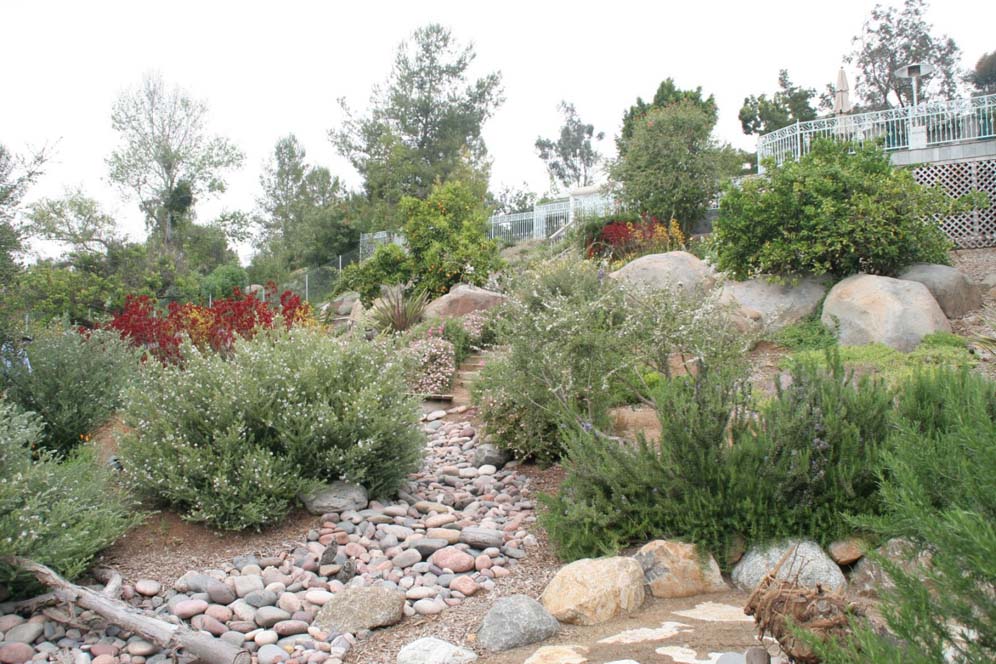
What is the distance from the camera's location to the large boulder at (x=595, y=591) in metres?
3.70

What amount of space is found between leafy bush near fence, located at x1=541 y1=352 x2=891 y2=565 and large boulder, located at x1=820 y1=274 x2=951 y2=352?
4401 mm


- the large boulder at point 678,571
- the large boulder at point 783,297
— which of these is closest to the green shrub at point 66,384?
the large boulder at point 678,571

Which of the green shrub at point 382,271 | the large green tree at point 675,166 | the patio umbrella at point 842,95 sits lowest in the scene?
the green shrub at point 382,271

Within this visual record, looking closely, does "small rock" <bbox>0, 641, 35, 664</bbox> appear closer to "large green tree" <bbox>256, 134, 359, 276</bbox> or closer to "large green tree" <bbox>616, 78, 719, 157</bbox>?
"large green tree" <bbox>616, 78, 719, 157</bbox>

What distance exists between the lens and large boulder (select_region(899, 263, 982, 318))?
9.33 m

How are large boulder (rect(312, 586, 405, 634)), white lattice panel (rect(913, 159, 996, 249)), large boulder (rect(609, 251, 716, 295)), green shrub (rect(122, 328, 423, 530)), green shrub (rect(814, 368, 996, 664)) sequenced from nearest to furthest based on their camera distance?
green shrub (rect(814, 368, 996, 664)) < large boulder (rect(312, 586, 405, 634)) < green shrub (rect(122, 328, 423, 530)) < large boulder (rect(609, 251, 716, 295)) < white lattice panel (rect(913, 159, 996, 249))

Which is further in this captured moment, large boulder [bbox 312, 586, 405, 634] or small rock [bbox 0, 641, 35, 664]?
large boulder [bbox 312, 586, 405, 634]

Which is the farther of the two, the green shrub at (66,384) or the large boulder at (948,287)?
the large boulder at (948,287)

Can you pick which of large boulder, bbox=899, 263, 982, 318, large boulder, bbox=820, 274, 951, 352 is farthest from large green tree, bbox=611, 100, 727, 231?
large boulder, bbox=820, 274, 951, 352

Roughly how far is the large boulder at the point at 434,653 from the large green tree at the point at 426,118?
2564 centimetres

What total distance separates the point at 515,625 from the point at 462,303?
9.47 meters

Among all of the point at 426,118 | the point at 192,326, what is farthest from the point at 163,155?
the point at 192,326

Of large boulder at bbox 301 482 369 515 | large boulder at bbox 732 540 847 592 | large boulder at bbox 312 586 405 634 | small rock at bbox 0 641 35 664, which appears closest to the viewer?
small rock at bbox 0 641 35 664

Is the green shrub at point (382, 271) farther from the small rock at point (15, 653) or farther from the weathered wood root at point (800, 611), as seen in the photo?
the weathered wood root at point (800, 611)
